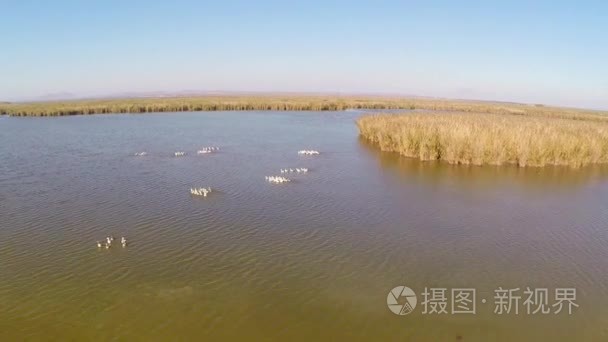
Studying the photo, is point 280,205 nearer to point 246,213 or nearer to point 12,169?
point 246,213

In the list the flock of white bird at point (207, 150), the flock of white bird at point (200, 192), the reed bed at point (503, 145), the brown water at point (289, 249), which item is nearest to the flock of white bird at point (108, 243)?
the brown water at point (289, 249)

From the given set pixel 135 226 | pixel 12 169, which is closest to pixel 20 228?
pixel 135 226

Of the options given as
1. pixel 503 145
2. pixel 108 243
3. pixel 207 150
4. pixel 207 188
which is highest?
pixel 503 145

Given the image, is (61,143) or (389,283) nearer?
(389,283)

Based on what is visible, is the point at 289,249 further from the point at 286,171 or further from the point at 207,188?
the point at 286,171

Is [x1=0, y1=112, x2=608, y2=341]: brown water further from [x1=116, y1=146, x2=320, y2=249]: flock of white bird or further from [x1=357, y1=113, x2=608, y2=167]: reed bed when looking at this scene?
[x1=357, y1=113, x2=608, y2=167]: reed bed

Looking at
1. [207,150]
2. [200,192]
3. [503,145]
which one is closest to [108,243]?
[200,192]
